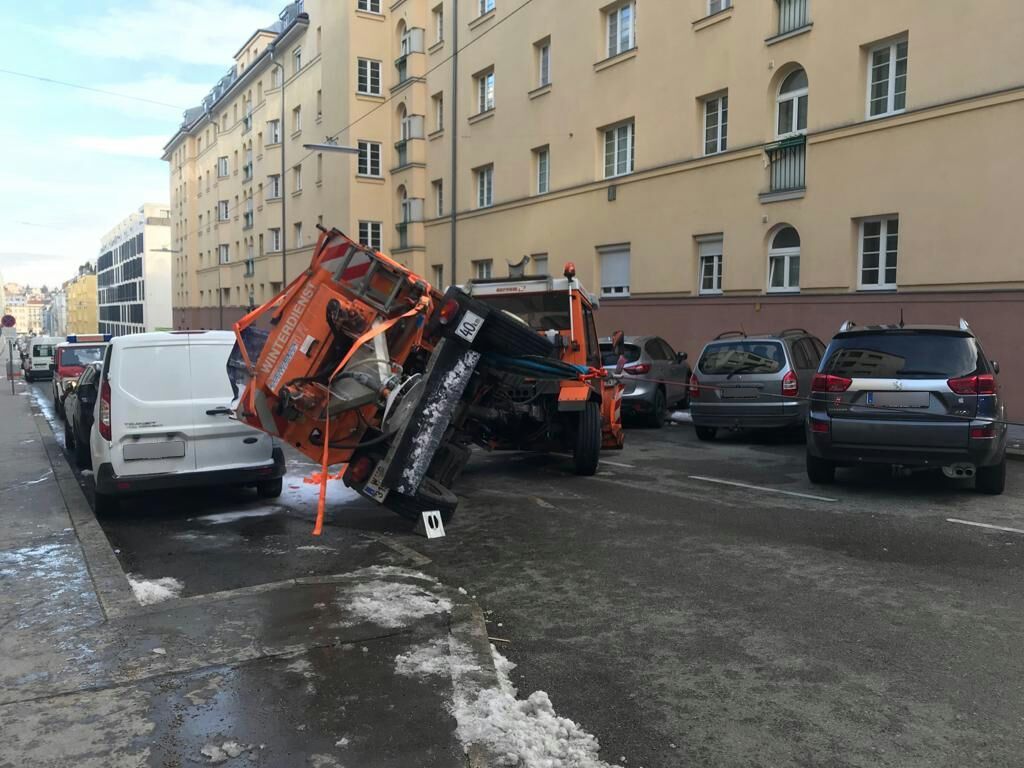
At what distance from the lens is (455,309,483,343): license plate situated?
6.44 meters

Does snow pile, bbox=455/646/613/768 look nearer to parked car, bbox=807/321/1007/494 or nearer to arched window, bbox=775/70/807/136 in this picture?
parked car, bbox=807/321/1007/494

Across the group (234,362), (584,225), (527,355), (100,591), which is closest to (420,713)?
(100,591)

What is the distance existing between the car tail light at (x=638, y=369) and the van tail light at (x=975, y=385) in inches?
287

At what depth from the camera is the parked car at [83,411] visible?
930cm

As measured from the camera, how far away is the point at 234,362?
280 inches

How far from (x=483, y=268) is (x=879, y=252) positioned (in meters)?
14.4

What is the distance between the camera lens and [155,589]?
5.52 metres

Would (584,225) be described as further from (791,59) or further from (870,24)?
(870,24)

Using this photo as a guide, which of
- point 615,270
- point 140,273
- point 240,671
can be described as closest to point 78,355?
point 615,270

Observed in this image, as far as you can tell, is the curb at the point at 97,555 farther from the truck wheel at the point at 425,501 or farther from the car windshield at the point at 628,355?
the car windshield at the point at 628,355

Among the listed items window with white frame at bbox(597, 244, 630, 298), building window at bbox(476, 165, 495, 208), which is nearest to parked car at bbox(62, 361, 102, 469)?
window with white frame at bbox(597, 244, 630, 298)

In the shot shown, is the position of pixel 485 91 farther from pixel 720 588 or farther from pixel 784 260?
pixel 720 588

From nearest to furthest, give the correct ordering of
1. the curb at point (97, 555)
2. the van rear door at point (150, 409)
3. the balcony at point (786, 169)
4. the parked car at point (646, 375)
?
the curb at point (97, 555) < the van rear door at point (150, 409) < the parked car at point (646, 375) < the balcony at point (786, 169)

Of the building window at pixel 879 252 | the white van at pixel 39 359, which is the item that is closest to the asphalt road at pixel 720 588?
the building window at pixel 879 252
